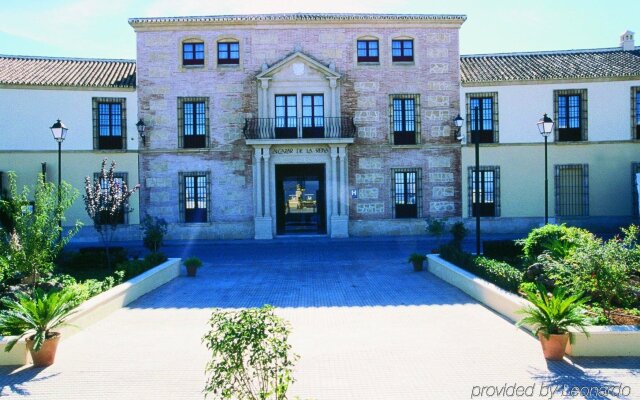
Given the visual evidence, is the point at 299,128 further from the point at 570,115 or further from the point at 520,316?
the point at 520,316

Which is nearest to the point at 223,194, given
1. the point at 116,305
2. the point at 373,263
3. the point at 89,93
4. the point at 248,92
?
the point at 248,92

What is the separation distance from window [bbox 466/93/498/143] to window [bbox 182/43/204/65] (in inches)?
506

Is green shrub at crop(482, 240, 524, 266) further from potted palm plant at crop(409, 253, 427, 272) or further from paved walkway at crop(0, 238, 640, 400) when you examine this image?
paved walkway at crop(0, 238, 640, 400)

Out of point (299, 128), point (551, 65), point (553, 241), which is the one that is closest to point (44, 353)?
point (553, 241)

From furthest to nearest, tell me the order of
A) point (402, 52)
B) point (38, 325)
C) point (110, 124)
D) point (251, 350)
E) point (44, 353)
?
point (402, 52), point (110, 124), point (38, 325), point (44, 353), point (251, 350)

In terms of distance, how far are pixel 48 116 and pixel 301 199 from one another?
40.1ft

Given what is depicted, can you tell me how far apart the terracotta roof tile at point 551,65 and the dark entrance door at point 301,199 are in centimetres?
853

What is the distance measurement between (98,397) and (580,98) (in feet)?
80.2

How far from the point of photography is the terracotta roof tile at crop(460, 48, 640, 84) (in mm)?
23625

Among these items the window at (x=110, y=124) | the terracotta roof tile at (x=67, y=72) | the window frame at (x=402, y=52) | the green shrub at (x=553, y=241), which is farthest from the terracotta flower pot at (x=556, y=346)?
the terracotta roof tile at (x=67, y=72)

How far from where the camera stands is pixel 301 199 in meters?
24.9

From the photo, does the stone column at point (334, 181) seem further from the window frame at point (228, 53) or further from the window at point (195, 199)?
the window frame at point (228, 53)

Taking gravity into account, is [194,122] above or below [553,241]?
above

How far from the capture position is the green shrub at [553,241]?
10789 mm
